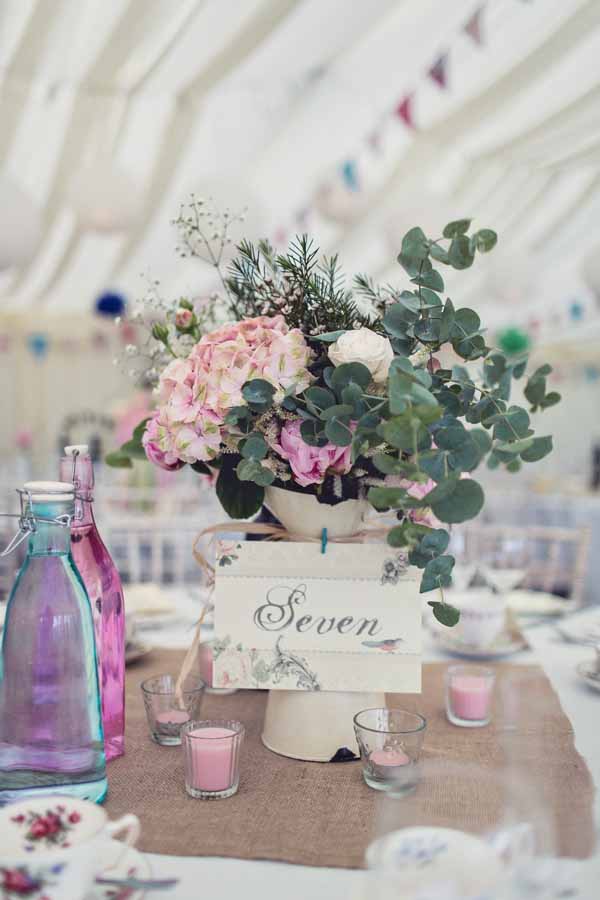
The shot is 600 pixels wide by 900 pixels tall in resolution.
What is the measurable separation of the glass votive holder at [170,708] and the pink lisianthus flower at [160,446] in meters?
0.28

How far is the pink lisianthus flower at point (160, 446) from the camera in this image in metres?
0.93

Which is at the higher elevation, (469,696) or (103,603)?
(103,603)

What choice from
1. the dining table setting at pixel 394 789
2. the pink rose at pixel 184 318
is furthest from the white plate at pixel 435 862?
the pink rose at pixel 184 318

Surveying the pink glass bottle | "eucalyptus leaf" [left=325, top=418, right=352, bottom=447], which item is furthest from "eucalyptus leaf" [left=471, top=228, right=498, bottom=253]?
the pink glass bottle

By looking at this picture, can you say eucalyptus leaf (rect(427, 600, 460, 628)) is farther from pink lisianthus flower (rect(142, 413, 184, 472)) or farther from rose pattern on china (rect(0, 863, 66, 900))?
rose pattern on china (rect(0, 863, 66, 900))

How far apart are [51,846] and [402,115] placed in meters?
4.44

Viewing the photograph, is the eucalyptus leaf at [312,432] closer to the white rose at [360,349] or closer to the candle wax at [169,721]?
the white rose at [360,349]

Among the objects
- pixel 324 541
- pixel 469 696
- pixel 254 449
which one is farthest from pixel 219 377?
pixel 469 696

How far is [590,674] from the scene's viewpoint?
1231mm

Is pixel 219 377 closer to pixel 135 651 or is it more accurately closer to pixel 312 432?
pixel 312 432

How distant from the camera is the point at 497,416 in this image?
906mm

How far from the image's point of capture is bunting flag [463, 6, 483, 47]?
3.27 m

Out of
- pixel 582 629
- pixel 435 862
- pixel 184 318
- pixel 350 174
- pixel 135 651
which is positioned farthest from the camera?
pixel 350 174

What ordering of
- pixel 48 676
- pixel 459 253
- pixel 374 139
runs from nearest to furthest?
pixel 48 676, pixel 459 253, pixel 374 139
